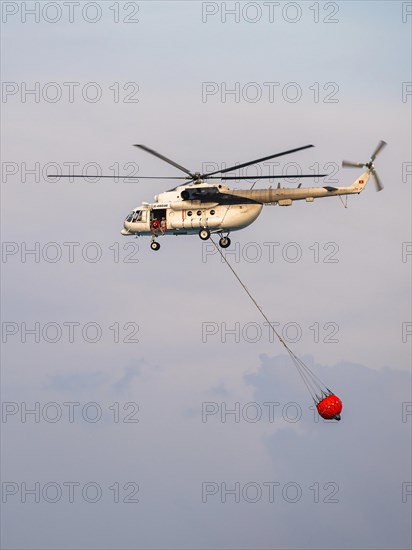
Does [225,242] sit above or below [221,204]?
below

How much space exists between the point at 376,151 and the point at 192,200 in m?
14.4

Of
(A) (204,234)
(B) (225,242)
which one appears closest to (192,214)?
(A) (204,234)

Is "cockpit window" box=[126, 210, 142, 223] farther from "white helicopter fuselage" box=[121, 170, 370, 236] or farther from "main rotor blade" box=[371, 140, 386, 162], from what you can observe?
"main rotor blade" box=[371, 140, 386, 162]

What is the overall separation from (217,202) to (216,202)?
2.9 inches

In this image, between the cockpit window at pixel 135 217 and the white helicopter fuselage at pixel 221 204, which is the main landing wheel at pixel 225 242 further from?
the cockpit window at pixel 135 217

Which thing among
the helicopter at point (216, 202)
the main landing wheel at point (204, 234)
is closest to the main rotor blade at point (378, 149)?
the helicopter at point (216, 202)

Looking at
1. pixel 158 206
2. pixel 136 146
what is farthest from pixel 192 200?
pixel 136 146

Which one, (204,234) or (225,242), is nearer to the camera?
(204,234)

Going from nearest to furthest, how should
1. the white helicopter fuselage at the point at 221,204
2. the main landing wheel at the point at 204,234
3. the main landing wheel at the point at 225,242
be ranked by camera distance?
the white helicopter fuselage at the point at 221,204
the main landing wheel at the point at 204,234
the main landing wheel at the point at 225,242

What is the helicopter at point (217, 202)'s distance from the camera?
74812 millimetres

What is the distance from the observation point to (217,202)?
249ft

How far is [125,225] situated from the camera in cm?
8112

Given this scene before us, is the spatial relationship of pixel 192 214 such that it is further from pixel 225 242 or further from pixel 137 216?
pixel 137 216

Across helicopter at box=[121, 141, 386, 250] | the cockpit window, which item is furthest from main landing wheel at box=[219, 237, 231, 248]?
the cockpit window
